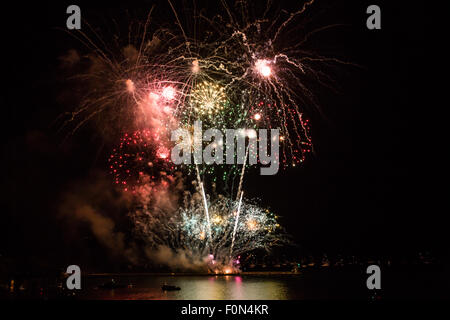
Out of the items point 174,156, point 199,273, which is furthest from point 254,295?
point 199,273

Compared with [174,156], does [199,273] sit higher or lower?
lower

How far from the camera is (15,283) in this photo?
26.1m

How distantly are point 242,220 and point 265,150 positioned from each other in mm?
14985

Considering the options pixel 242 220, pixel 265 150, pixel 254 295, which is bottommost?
pixel 254 295
